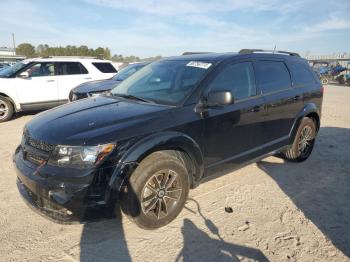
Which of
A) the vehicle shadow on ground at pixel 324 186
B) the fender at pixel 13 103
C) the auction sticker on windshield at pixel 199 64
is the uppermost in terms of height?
the auction sticker on windshield at pixel 199 64

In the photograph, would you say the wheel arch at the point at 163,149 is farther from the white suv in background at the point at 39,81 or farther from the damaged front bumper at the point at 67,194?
the white suv in background at the point at 39,81

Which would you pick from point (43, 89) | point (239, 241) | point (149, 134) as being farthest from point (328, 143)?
point (43, 89)

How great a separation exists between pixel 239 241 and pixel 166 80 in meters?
2.12

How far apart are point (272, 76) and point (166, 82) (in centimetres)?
161

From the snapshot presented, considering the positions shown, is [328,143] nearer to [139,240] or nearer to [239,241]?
[239,241]

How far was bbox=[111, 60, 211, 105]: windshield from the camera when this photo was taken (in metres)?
3.63

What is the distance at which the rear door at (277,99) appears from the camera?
14.1ft

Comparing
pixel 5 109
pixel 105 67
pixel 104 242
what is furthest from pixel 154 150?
pixel 105 67

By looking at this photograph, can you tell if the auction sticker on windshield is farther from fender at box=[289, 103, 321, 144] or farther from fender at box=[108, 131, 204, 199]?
fender at box=[289, 103, 321, 144]

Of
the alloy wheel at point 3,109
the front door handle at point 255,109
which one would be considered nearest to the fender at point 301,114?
the front door handle at point 255,109

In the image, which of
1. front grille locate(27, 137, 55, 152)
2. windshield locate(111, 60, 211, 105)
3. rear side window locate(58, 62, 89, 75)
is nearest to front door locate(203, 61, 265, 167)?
windshield locate(111, 60, 211, 105)

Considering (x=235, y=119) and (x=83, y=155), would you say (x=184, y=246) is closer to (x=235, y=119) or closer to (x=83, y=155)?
(x=83, y=155)

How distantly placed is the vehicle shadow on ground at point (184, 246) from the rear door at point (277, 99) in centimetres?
180

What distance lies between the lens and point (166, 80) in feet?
13.2
